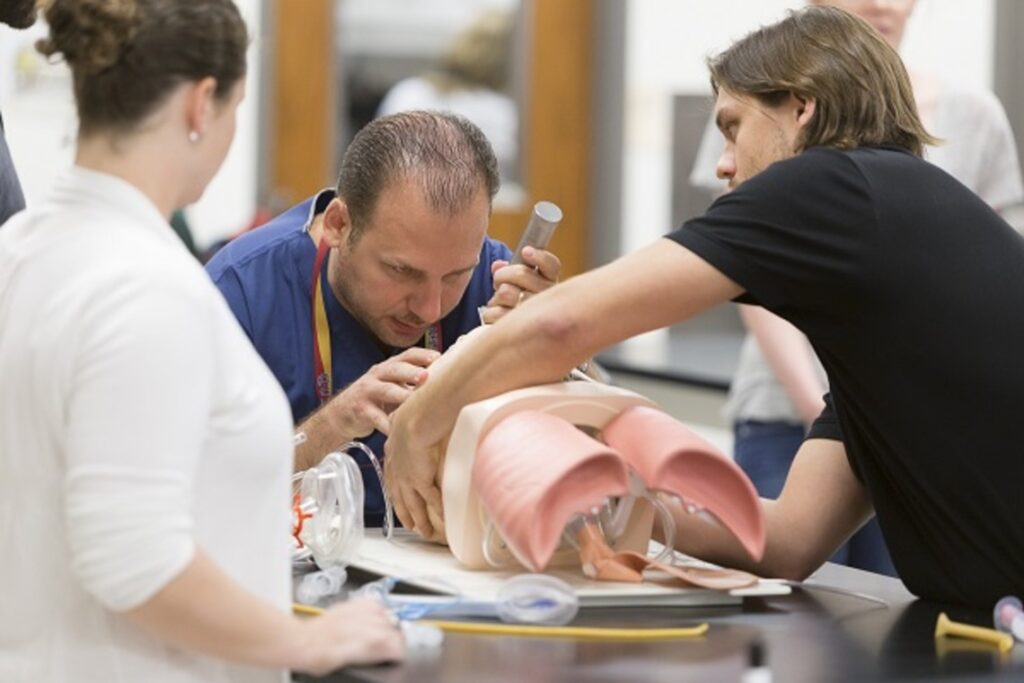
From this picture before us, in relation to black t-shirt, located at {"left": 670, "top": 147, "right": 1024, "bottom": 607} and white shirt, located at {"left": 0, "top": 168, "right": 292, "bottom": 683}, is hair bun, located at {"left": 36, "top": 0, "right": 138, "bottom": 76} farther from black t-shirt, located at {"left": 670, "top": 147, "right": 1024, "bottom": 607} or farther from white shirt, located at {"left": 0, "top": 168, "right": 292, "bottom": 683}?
black t-shirt, located at {"left": 670, "top": 147, "right": 1024, "bottom": 607}

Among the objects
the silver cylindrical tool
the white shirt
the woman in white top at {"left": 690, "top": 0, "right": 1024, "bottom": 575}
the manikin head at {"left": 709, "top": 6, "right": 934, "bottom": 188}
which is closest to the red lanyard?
the silver cylindrical tool

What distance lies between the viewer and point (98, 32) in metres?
1.36

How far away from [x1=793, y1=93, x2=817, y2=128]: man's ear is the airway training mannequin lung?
326 mm

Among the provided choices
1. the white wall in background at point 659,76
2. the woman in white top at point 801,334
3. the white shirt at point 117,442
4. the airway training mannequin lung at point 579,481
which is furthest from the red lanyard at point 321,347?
the white wall in background at point 659,76

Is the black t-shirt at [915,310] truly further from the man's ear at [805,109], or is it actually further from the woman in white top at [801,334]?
the woman in white top at [801,334]

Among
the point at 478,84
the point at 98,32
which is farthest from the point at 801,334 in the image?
the point at 478,84

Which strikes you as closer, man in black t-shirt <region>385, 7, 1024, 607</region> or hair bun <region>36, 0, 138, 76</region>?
hair bun <region>36, 0, 138, 76</region>

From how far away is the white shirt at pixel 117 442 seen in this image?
4.24 feet

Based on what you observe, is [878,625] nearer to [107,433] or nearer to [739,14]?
[107,433]

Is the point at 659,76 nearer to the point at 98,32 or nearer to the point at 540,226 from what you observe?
the point at 540,226

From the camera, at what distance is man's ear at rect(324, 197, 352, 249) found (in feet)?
7.47

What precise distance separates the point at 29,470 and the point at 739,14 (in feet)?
14.1

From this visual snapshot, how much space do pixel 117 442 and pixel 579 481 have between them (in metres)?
0.49

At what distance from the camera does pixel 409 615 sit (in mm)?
1573
